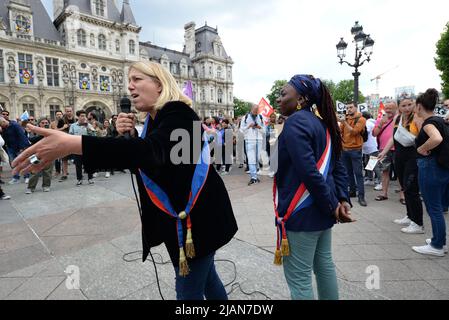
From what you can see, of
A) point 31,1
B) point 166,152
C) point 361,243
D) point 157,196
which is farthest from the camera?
point 31,1

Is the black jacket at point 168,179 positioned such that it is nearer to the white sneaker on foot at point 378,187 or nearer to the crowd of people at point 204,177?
the crowd of people at point 204,177

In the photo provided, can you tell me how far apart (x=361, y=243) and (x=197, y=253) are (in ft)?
9.94

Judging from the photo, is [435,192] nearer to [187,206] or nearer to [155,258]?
[187,206]

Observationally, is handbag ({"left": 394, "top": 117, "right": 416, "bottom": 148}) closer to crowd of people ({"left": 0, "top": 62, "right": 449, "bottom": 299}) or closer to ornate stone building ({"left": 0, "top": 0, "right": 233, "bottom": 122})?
crowd of people ({"left": 0, "top": 62, "right": 449, "bottom": 299})

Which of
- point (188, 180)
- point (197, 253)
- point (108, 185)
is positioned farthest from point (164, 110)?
point (108, 185)

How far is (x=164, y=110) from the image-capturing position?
4.76 ft

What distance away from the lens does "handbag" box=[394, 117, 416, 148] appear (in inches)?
169

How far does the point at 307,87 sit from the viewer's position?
6.43 feet

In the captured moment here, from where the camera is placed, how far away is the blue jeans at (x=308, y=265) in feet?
6.04

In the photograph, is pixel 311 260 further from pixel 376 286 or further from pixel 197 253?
pixel 376 286

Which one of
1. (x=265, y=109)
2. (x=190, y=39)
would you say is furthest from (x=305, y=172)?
(x=190, y=39)

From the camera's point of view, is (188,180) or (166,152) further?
(188,180)

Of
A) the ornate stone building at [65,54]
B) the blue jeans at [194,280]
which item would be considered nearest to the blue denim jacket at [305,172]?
the blue jeans at [194,280]

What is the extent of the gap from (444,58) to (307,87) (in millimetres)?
34017
